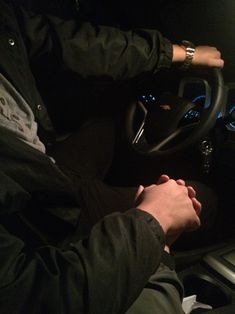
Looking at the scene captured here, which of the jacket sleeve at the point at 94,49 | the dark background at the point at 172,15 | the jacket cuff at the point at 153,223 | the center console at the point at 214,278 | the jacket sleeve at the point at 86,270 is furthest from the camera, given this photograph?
the dark background at the point at 172,15

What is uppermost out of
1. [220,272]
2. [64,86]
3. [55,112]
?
[64,86]

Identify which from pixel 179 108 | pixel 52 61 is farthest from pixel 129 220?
pixel 52 61

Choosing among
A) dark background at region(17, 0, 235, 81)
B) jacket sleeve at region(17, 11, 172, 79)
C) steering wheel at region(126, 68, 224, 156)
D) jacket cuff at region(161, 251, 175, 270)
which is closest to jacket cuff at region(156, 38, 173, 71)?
jacket sleeve at region(17, 11, 172, 79)

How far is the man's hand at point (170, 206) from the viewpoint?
2.65ft

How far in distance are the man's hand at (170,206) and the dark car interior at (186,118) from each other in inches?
10.4

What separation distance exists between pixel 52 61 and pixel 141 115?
1.11ft

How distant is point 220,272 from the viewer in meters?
1.16

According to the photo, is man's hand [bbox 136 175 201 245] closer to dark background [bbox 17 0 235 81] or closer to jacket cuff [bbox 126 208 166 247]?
jacket cuff [bbox 126 208 166 247]

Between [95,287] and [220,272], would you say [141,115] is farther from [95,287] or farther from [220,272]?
[95,287]

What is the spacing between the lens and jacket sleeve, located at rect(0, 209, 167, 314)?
0.62 m

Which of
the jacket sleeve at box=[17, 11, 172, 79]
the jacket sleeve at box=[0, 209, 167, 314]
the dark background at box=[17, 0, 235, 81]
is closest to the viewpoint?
the jacket sleeve at box=[0, 209, 167, 314]

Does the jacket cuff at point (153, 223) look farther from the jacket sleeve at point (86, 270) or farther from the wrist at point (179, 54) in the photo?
the wrist at point (179, 54)

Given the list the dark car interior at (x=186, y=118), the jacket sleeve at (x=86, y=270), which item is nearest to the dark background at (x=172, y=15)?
the dark car interior at (x=186, y=118)

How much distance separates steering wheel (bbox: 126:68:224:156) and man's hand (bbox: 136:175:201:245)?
0.25 meters
